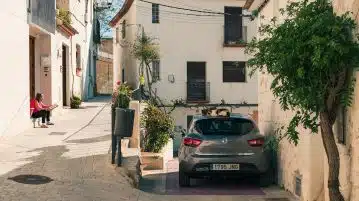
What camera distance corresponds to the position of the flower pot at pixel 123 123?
388 inches

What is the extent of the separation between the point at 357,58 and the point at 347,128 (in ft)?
3.14

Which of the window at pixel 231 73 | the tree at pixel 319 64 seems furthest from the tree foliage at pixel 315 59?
the window at pixel 231 73

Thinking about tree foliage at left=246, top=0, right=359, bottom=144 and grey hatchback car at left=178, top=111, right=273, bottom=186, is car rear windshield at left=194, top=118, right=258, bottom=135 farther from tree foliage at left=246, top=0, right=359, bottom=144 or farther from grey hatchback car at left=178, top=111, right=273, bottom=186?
tree foliage at left=246, top=0, right=359, bottom=144

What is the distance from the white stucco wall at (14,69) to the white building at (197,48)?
1395 centimetres

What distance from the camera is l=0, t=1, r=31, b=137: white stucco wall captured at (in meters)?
12.5

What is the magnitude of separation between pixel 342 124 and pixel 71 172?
5118 mm

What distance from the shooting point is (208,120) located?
10766 millimetres

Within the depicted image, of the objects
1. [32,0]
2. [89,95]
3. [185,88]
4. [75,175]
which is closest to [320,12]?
[75,175]

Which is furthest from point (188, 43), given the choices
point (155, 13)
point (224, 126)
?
point (224, 126)

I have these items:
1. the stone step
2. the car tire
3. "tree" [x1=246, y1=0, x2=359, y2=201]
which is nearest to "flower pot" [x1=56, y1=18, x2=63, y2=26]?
the stone step

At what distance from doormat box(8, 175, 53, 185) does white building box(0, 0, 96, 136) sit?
3.61 m

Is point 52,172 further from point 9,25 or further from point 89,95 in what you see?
point 89,95

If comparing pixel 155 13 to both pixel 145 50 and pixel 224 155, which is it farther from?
pixel 224 155

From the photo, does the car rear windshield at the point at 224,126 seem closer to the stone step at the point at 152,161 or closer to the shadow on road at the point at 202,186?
the shadow on road at the point at 202,186
